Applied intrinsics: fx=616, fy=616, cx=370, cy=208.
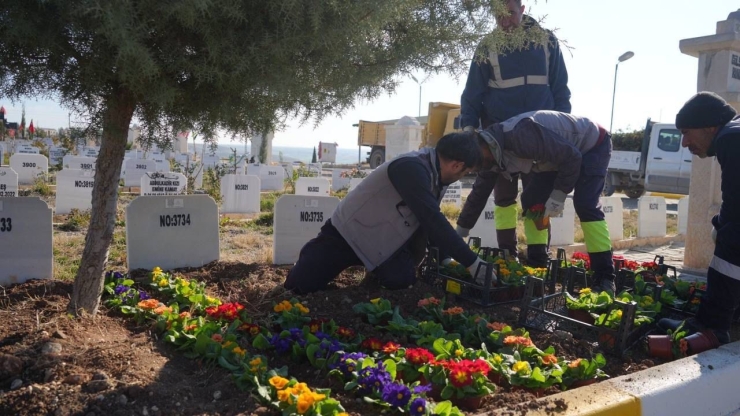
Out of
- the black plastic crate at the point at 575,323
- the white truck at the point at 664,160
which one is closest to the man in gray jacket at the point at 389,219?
the black plastic crate at the point at 575,323

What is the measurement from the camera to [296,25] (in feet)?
8.44

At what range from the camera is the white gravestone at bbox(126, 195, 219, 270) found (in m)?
4.80

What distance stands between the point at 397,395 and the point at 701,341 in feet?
6.46

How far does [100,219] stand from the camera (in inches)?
130

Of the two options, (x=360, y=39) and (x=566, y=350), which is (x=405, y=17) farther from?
(x=566, y=350)

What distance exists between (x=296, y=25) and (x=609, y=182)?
2162 cm

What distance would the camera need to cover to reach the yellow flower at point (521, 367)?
2.78 metres

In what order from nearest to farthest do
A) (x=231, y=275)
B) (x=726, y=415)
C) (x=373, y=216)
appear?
(x=726, y=415), (x=373, y=216), (x=231, y=275)

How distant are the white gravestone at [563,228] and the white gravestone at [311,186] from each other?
17.2ft

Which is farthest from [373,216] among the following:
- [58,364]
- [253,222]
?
[253,222]

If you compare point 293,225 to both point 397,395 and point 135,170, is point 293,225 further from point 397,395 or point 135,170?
point 135,170

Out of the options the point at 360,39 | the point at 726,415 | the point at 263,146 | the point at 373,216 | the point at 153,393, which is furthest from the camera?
the point at 263,146

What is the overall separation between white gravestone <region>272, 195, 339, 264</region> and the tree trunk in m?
2.33

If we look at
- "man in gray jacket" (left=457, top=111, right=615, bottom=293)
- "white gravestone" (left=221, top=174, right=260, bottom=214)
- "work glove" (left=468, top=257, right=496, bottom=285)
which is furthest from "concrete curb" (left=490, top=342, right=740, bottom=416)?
"white gravestone" (left=221, top=174, right=260, bottom=214)
